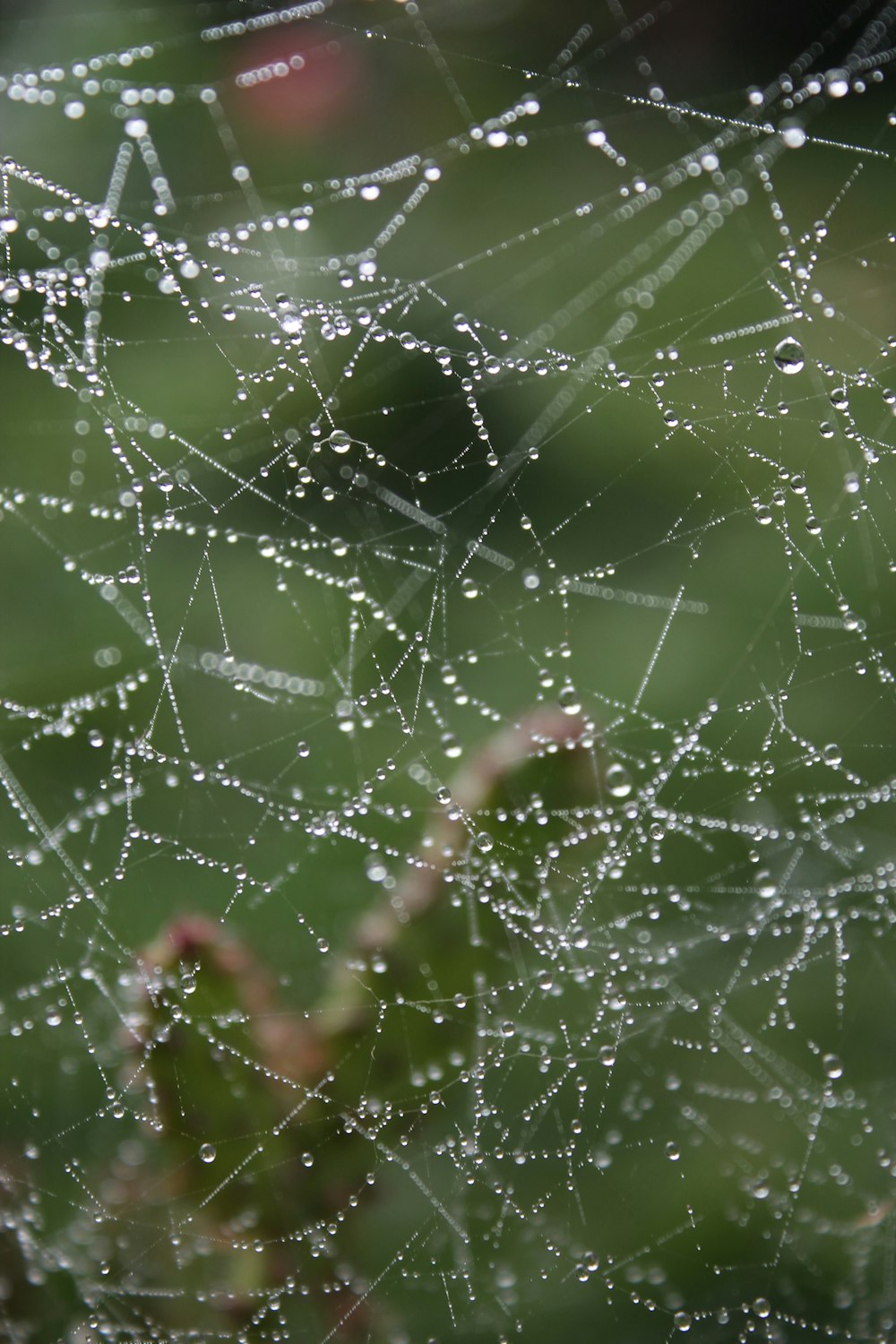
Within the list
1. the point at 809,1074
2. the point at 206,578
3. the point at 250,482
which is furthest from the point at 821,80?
the point at 809,1074

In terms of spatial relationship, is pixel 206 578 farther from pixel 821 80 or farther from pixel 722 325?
pixel 821 80

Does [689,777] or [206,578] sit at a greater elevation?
[206,578]

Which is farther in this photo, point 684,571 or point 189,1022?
point 684,571

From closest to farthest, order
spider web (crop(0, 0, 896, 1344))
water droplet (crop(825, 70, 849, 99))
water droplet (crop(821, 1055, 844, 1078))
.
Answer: spider web (crop(0, 0, 896, 1344)) → water droplet (crop(821, 1055, 844, 1078)) → water droplet (crop(825, 70, 849, 99))

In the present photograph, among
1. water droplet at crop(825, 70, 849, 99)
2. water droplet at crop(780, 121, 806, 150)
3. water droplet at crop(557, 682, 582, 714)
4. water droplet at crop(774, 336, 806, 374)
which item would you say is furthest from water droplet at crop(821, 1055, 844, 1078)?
water droplet at crop(825, 70, 849, 99)

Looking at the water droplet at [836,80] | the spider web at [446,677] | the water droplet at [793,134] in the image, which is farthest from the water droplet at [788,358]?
the water droplet at [836,80]

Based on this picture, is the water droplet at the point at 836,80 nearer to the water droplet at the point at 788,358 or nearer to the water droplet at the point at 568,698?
the water droplet at the point at 788,358

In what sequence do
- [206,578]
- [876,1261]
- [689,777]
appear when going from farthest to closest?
[206,578]
[689,777]
[876,1261]

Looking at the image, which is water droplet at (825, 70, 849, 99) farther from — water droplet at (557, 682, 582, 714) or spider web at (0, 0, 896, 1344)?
water droplet at (557, 682, 582, 714)

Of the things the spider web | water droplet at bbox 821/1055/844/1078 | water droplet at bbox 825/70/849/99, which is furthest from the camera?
water droplet at bbox 825/70/849/99
